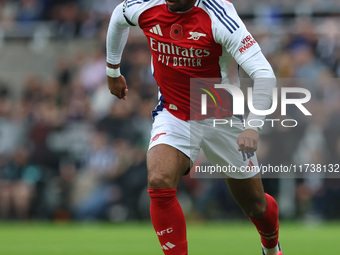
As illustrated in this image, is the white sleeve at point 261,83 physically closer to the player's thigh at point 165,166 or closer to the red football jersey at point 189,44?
the red football jersey at point 189,44

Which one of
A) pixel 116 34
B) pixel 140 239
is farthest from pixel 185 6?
pixel 140 239

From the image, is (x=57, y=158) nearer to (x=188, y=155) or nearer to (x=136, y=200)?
(x=136, y=200)

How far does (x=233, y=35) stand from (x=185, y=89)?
750mm

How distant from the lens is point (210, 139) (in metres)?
6.38

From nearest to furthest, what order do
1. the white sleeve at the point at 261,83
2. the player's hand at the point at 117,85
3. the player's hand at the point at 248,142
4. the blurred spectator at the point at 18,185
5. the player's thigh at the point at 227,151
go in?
the player's hand at the point at 248,142, the white sleeve at the point at 261,83, the player's thigh at the point at 227,151, the player's hand at the point at 117,85, the blurred spectator at the point at 18,185

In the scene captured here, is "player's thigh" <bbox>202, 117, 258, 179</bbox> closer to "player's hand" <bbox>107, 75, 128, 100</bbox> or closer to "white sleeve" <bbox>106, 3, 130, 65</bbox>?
"player's hand" <bbox>107, 75, 128, 100</bbox>

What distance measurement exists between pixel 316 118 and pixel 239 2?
3239 millimetres

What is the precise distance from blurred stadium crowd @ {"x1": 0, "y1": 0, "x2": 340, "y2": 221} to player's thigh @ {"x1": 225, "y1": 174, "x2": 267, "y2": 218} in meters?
5.64

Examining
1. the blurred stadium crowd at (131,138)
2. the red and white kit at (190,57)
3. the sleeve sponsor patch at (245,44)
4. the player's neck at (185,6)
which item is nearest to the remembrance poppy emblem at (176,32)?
the red and white kit at (190,57)

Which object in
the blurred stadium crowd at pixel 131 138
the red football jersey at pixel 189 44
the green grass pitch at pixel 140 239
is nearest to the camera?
the red football jersey at pixel 189 44

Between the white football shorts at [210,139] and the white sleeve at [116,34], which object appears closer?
the white football shorts at [210,139]

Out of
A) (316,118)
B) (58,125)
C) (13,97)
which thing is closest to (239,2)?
(316,118)

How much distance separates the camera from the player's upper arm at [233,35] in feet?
19.1

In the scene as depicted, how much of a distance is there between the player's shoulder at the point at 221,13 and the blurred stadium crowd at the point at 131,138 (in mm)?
6482
